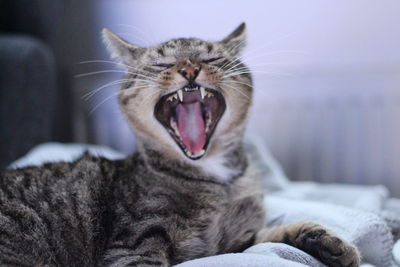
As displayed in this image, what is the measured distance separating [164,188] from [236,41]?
430 mm

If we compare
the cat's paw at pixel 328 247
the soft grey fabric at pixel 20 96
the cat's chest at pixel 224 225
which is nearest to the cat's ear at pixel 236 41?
the cat's chest at pixel 224 225

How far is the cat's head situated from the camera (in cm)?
112

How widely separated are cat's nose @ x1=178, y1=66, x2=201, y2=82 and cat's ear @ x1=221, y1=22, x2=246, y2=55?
0.18m

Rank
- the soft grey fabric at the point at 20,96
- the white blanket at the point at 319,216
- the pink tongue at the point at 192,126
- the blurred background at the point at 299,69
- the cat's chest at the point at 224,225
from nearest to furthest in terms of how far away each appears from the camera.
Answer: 1. the white blanket at the point at 319,216
2. the cat's chest at the point at 224,225
3. the pink tongue at the point at 192,126
4. the soft grey fabric at the point at 20,96
5. the blurred background at the point at 299,69

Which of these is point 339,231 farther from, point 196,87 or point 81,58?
point 81,58

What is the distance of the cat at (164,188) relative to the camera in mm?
1001

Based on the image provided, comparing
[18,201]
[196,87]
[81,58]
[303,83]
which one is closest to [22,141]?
[81,58]

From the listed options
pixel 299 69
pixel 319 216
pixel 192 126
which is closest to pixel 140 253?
pixel 192 126

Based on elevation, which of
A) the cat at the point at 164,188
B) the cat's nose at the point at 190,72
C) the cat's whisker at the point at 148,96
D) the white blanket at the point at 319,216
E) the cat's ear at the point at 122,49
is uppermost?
the cat's ear at the point at 122,49

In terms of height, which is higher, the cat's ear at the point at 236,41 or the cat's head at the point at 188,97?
the cat's ear at the point at 236,41

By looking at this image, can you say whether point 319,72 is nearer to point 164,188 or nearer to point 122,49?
point 122,49

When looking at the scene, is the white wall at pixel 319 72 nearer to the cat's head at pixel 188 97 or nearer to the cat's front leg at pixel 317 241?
the cat's head at pixel 188 97

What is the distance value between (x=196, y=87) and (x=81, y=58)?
1747 millimetres

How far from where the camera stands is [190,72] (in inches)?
42.7
